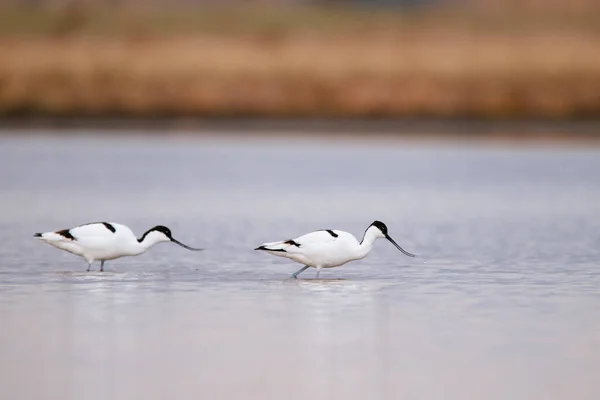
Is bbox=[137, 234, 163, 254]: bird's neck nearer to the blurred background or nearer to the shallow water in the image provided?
the shallow water

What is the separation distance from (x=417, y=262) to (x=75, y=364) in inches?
221

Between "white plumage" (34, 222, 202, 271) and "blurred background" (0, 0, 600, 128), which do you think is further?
"blurred background" (0, 0, 600, 128)

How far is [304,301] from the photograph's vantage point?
1165 centimetres

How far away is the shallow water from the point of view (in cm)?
890

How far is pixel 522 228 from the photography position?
1788 cm

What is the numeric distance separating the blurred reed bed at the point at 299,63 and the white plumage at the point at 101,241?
2996 centimetres

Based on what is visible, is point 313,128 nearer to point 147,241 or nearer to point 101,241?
point 147,241

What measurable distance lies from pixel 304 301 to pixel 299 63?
38782 mm

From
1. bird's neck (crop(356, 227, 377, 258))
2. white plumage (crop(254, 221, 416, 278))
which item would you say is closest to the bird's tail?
white plumage (crop(254, 221, 416, 278))

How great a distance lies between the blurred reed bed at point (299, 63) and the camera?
4459 cm

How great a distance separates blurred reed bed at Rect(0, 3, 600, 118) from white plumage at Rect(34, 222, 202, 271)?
29963 millimetres

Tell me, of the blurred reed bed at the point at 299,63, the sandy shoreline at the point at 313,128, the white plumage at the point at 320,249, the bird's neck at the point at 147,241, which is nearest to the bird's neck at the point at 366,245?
the white plumage at the point at 320,249

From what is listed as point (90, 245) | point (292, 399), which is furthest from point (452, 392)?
point (90, 245)

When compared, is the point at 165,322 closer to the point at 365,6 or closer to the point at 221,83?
the point at 221,83
